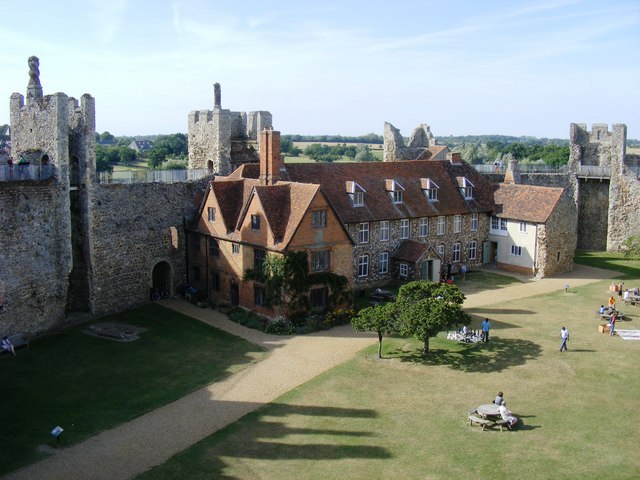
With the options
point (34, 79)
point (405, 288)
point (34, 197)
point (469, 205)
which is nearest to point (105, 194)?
point (34, 197)

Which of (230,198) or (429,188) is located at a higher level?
(429,188)

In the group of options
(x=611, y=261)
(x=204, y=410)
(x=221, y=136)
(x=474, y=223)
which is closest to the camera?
(x=204, y=410)

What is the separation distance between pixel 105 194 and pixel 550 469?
89.5 ft

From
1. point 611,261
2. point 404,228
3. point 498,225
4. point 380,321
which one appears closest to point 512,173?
point 498,225

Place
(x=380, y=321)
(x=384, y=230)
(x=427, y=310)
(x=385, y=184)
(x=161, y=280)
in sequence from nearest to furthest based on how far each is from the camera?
(x=427, y=310) → (x=380, y=321) → (x=161, y=280) → (x=384, y=230) → (x=385, y=184)

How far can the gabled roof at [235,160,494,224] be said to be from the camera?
142 feet

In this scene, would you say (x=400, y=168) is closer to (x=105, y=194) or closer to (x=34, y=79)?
(x=105, y=194)

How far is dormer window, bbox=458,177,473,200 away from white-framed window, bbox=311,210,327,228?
53.8 ft

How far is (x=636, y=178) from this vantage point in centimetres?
5622

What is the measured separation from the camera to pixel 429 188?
4750 cm

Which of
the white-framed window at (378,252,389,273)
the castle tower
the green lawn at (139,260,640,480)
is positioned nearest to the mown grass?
the white-framed window at (378,252,389,273)

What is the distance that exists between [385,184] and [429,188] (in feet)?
11.3

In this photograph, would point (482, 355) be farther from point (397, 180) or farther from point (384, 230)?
point (397, 180)

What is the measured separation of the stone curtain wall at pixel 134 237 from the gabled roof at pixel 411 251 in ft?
44.3
